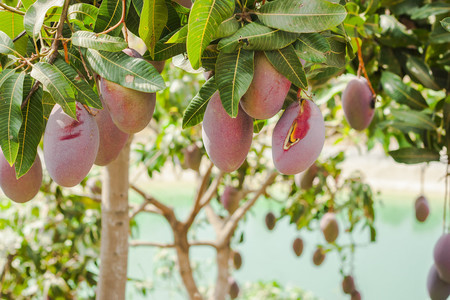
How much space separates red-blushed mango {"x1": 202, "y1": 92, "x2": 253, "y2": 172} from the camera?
1.80ft

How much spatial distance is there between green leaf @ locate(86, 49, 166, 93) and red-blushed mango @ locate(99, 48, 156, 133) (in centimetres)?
3

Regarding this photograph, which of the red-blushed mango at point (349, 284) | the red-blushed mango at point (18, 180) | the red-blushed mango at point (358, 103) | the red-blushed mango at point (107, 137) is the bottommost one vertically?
the red-blushed mango at point (349, 284)

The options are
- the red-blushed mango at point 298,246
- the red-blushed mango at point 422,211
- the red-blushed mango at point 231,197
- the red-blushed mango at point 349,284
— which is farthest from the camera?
the red-blushed mango at point 298,246

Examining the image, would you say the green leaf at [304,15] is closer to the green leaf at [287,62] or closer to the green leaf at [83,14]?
the green leaf at [287,62]

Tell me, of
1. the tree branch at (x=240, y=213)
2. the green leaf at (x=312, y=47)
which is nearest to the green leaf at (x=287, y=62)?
the green leaf at (x=312, y=47)

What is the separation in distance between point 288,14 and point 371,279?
5208 millimetres

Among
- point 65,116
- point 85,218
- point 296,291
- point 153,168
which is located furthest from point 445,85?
point 296,291

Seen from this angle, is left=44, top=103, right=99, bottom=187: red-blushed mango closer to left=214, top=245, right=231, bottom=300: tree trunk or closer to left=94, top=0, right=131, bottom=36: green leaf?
left=94, top=0, right=131, bottom=36: green leaf

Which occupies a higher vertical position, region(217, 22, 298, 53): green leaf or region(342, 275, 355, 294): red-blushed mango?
region(217, 22, 298, 53): green leaf

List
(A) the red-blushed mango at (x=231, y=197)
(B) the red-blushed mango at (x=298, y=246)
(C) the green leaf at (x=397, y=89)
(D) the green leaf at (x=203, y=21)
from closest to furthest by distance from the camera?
1. (D) the green leaf at (x=203, y=21)
2. (C) the green leaf at (x=397, y=89)
3. (A) the red-blushed mango at (x=231, y=197)
4. (B) the red-blushed mango at (x=298, y=246)

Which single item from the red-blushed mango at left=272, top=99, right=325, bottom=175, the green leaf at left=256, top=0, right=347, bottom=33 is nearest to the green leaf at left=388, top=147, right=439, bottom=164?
the red-blushed mango at left=272, top=99, right=325, bottom=175

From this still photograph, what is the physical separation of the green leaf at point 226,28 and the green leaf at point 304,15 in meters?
0.03

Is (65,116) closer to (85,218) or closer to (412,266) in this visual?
(85,218)

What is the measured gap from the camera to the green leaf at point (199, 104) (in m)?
0.56
